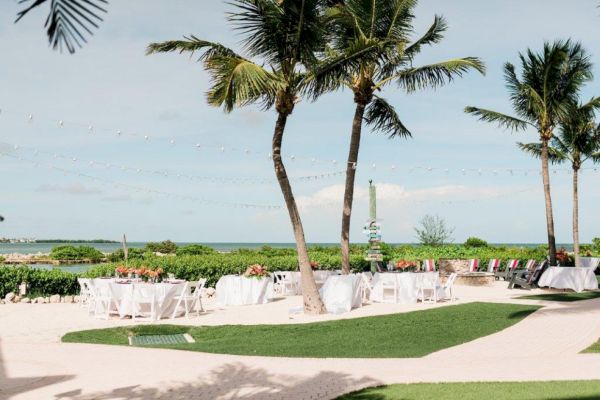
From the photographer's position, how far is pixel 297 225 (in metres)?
14.2

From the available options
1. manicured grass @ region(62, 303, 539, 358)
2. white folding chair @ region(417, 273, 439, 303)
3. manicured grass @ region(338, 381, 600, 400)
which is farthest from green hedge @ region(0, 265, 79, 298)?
manicured grass @ region(338, 381, 600, 400)

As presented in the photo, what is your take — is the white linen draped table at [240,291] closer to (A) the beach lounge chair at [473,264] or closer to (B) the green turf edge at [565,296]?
(B) the green turf edge at [565,296]

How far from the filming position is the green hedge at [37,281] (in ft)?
56.9

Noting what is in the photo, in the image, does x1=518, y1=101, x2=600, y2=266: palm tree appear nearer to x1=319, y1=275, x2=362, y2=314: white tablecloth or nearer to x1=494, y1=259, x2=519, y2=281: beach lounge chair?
x1=494, y1=259, x2=519, y2=281: beach lounge chair

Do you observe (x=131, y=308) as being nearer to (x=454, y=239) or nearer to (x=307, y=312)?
(x=307, y=312)

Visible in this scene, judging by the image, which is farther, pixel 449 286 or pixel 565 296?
pixel 565 296

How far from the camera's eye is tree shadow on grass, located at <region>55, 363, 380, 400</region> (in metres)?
6.62

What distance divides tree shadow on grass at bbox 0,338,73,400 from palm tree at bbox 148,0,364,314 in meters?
6.42

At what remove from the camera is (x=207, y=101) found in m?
14.3

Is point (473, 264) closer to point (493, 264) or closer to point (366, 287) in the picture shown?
point (493, 264)

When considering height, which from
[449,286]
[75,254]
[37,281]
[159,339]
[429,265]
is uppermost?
[75,254]

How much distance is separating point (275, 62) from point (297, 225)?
11.4 ft

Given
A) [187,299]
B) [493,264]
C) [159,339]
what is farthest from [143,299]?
[493,264]

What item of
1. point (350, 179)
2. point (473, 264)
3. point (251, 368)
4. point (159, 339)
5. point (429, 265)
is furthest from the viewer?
point (473, 264)
